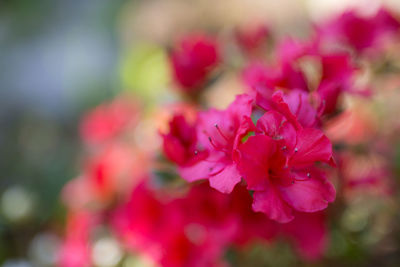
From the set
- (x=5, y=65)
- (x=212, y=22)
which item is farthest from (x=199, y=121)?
(x=5, y=65)

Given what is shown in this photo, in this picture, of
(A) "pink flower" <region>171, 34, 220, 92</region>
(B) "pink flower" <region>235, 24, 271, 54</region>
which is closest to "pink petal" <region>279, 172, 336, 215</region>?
(A) "pink flower" <region>171, 34, 220, 92</region>

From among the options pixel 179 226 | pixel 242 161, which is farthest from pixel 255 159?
pixel 179 226

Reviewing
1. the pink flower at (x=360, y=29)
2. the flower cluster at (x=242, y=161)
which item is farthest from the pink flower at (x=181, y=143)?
the pink flower at (x=360, y=29)

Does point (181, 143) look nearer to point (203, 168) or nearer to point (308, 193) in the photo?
point (203, 168)

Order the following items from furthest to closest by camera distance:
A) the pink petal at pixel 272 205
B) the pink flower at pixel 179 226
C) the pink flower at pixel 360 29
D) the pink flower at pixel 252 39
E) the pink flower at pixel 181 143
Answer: the pink flower at pixel 252 39
the pink flower at pixel 360 29
the pink flower at pixel 179 226
the pink flower at pixel 181 143
the pink petal at pixel 272 205

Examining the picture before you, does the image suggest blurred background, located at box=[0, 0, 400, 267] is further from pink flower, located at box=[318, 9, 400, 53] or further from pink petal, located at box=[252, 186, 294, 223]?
pink petal, located at box=[252, 186, 294, 223]

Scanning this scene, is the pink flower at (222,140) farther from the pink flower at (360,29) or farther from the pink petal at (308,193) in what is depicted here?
the pink flower at (360,29)
